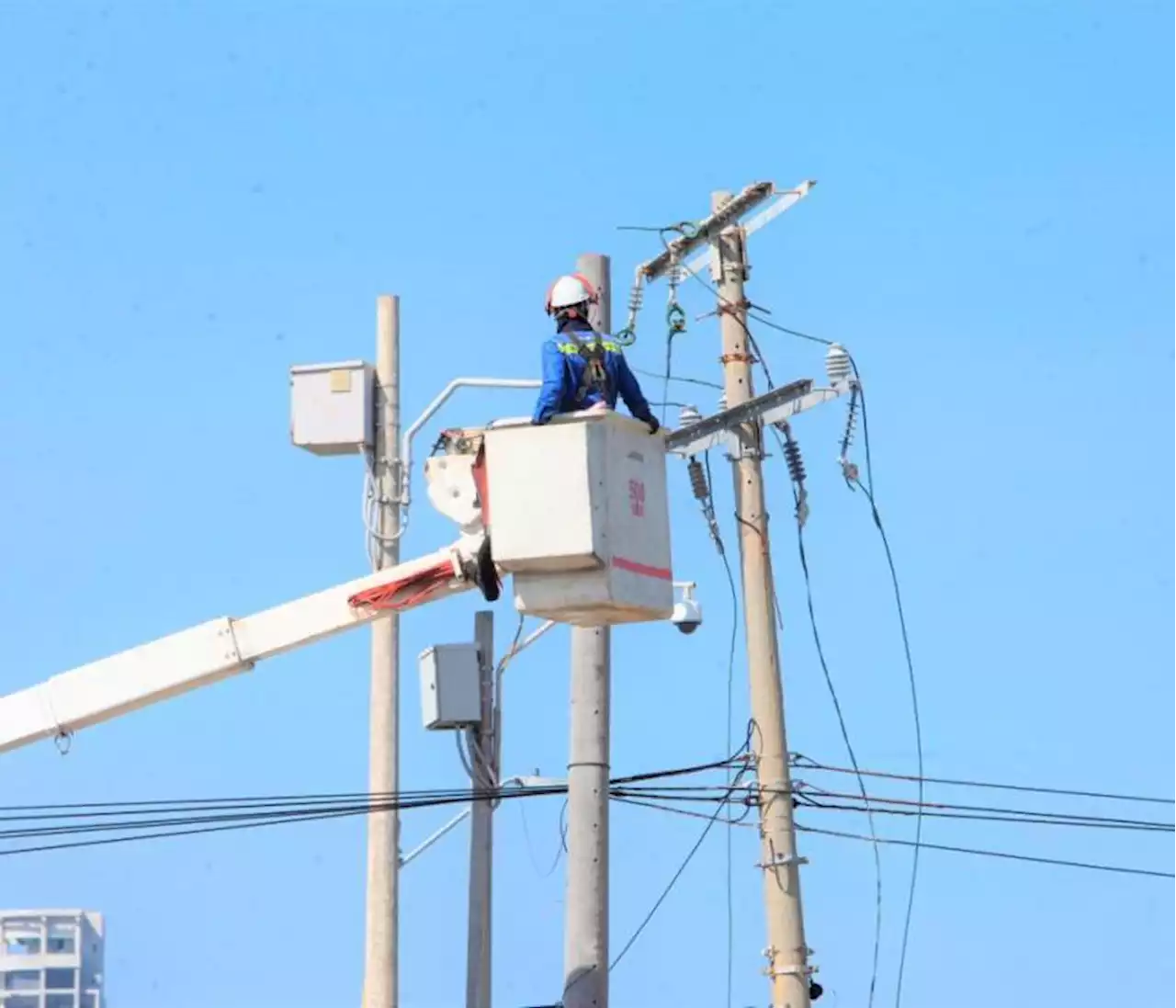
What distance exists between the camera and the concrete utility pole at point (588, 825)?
1570 cm

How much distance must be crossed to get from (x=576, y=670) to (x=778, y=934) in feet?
15.3

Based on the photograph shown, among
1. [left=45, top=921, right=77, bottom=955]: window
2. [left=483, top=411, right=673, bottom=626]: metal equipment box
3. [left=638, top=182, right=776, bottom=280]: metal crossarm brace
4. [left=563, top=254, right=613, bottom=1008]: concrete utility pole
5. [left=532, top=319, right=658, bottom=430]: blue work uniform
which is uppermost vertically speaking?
[left=638, top=182, right=776, bottom=280]: metal crossarm brace

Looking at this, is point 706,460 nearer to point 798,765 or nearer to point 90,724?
point 798,765

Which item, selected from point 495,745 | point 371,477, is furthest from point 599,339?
point 495,745

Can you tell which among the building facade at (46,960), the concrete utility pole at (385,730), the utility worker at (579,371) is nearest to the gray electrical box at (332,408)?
the concrete utility pole at (385,730)

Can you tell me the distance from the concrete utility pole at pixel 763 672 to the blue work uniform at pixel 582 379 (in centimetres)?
742

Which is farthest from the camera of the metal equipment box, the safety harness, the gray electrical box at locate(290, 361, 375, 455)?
the gray electrical box at locate(290, 361, 375, 455)

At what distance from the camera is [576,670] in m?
16.2

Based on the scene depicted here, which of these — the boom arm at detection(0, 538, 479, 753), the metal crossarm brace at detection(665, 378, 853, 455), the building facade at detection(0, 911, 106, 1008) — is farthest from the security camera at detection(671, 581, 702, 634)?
the building facade at detection(0, 911, 106, 1008)

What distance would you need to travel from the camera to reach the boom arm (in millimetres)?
13883

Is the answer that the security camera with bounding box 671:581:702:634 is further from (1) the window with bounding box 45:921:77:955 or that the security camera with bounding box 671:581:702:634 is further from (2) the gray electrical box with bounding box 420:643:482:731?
(1) the window with bounding box 45:921:77:955

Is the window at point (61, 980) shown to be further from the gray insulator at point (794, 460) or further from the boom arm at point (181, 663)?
the boom arm at point (181, 663)

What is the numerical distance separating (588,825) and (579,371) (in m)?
3.87

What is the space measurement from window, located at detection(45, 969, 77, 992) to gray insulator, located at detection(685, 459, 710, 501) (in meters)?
184
